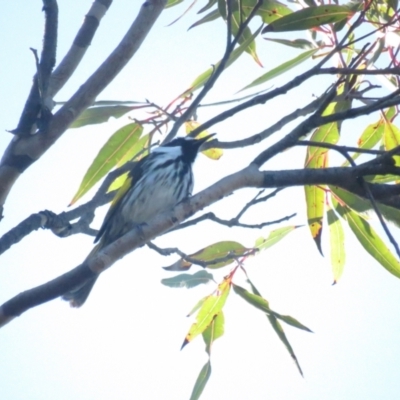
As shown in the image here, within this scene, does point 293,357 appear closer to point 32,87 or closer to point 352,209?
point 352,209

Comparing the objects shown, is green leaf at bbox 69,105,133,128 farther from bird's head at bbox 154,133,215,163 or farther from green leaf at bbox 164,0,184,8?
bird's head at bbox 154,133,215,163

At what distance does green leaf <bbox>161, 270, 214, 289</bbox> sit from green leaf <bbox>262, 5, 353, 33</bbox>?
87 cm

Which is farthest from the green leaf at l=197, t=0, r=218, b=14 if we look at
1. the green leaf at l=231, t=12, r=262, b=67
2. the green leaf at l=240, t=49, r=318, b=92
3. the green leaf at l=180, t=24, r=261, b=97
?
the green leaf at l=240, t=49, r=318, b=92

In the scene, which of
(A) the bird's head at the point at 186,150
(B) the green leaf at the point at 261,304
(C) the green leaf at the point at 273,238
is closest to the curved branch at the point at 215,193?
(B) the green leaf at the point at 261,304

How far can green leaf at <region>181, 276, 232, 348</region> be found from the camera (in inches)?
104

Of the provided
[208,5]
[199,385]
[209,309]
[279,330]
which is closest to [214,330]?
[209,309]

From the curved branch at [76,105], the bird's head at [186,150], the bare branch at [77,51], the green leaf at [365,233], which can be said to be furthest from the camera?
the bird's head at [186,150]

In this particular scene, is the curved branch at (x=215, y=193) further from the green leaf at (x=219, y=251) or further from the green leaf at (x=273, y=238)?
the green leaf at (x=273, y=238)

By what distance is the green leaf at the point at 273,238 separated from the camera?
8.67 ft

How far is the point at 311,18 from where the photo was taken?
2336 mm

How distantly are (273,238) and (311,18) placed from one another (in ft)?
2.58

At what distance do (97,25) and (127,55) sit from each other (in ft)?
0.48

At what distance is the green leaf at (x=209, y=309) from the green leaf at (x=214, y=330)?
0.02 metres

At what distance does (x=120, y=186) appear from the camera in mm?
3328
